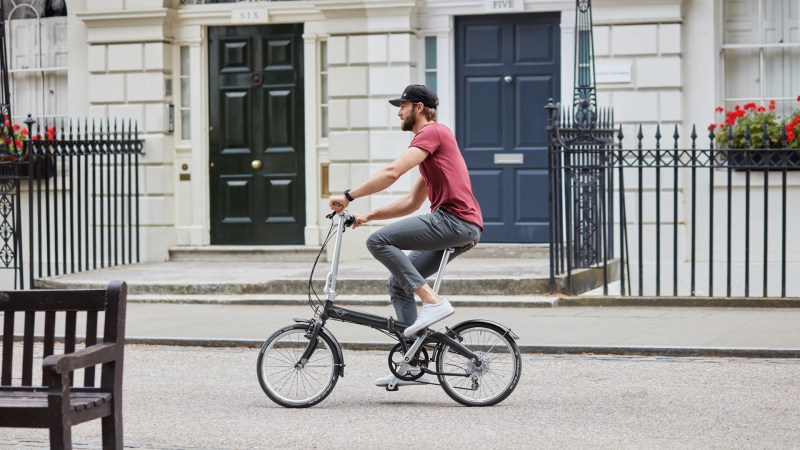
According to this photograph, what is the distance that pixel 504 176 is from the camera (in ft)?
54.5

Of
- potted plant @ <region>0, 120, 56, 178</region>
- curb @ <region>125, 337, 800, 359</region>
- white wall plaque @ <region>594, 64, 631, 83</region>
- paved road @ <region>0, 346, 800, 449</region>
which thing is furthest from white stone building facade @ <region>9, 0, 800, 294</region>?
paved road @ <region>0, 346, 800, 449</region>

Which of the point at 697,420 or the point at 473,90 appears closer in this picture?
the point at 697,420

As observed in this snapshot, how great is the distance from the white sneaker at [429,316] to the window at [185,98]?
10.0m

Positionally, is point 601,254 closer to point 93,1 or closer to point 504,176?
point 504,176

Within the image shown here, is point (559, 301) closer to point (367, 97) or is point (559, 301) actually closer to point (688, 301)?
point (688, 301)

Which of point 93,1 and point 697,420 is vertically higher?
point 93,1

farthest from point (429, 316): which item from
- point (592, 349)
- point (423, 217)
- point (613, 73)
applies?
point (613, 73)

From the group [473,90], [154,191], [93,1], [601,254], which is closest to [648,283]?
[601,254]

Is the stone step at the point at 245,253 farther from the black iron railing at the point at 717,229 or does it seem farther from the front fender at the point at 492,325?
the front fender at the point at 492,325

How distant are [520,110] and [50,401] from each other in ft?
39.0

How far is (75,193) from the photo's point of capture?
1764 centimetres

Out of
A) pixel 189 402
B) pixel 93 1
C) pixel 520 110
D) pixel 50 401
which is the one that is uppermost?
pixel 93 1

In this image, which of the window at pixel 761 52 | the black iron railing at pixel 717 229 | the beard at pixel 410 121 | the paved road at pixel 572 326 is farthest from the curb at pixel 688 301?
the beard at pixel 410 121

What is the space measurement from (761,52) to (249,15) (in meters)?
6.35
